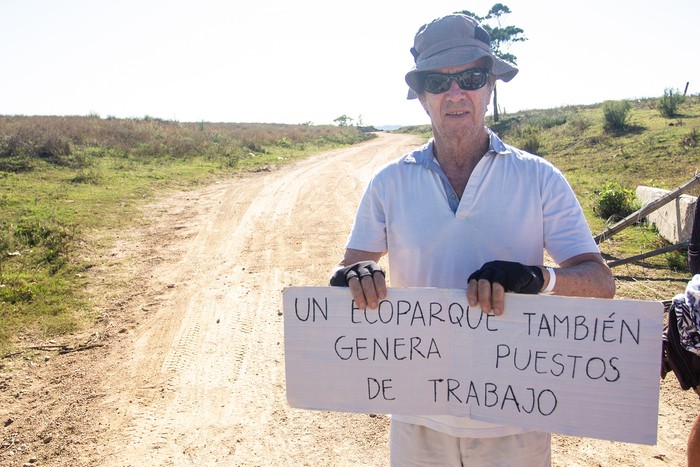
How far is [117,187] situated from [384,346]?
39.2 ft

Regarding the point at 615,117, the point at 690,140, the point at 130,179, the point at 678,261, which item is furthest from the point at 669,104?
the point at 130,179

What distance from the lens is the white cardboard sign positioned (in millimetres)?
1604

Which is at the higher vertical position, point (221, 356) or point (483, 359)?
point (483, 359)

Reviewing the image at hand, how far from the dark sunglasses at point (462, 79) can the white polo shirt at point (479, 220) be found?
0.68 feet

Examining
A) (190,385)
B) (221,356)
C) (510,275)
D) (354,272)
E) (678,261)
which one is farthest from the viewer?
(678,261)

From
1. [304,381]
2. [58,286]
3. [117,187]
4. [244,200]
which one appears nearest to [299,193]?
[244,200]

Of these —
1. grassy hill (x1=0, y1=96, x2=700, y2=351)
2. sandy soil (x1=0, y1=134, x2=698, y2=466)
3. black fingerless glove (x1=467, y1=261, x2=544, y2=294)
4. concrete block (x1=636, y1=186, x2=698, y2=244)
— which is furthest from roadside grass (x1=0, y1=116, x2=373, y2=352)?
concrete block (x1=636, y1=186, x2=698, y2=244)

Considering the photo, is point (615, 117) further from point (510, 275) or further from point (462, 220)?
point (510, 275)

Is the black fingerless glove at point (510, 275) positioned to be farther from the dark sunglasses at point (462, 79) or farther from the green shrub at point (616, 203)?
the green shrub at point (616, 203)

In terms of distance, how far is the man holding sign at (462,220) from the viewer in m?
1.71

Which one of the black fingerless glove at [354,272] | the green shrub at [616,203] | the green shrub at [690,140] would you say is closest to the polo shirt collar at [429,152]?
the black fingerless glove at [354,272]

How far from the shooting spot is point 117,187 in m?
12.3

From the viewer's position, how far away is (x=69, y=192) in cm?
1122

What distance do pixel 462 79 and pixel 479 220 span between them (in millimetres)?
496
